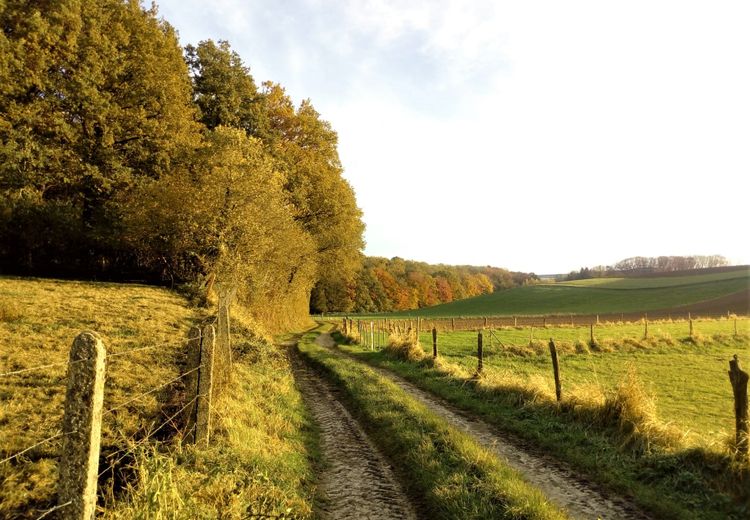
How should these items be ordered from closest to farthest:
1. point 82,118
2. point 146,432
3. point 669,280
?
point 146,432 < point 82,118 < point 669,280

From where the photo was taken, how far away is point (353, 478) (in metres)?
7.41

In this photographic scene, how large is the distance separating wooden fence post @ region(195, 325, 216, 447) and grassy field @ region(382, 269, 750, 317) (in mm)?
73995

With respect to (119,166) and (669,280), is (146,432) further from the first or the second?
(669,280)

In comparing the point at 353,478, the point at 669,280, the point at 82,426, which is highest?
the point at 669,280

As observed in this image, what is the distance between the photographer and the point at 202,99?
104ft

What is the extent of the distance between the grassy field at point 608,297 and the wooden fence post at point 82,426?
3018 inches

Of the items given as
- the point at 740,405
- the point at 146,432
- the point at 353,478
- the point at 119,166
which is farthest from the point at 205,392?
the point at 119,166

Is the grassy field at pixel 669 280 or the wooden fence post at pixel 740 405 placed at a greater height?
the grassy field at pixel 669 280

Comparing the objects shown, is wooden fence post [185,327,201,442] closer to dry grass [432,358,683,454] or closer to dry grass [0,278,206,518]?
dry grass [0,278,206,518]

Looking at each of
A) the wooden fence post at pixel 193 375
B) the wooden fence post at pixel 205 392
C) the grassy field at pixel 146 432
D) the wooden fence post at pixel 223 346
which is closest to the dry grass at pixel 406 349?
the grassy field at pixel 146 432

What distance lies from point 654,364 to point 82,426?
2966 centimetres

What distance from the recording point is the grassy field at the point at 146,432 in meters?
4.55

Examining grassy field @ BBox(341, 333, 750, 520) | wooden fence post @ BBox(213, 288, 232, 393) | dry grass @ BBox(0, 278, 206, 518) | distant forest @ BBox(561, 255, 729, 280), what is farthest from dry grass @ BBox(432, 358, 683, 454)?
distant forest @ BBox(561, 255, 729, 280)

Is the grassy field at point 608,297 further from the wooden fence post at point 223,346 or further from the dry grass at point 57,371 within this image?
the wooden fence post at point 223,346
